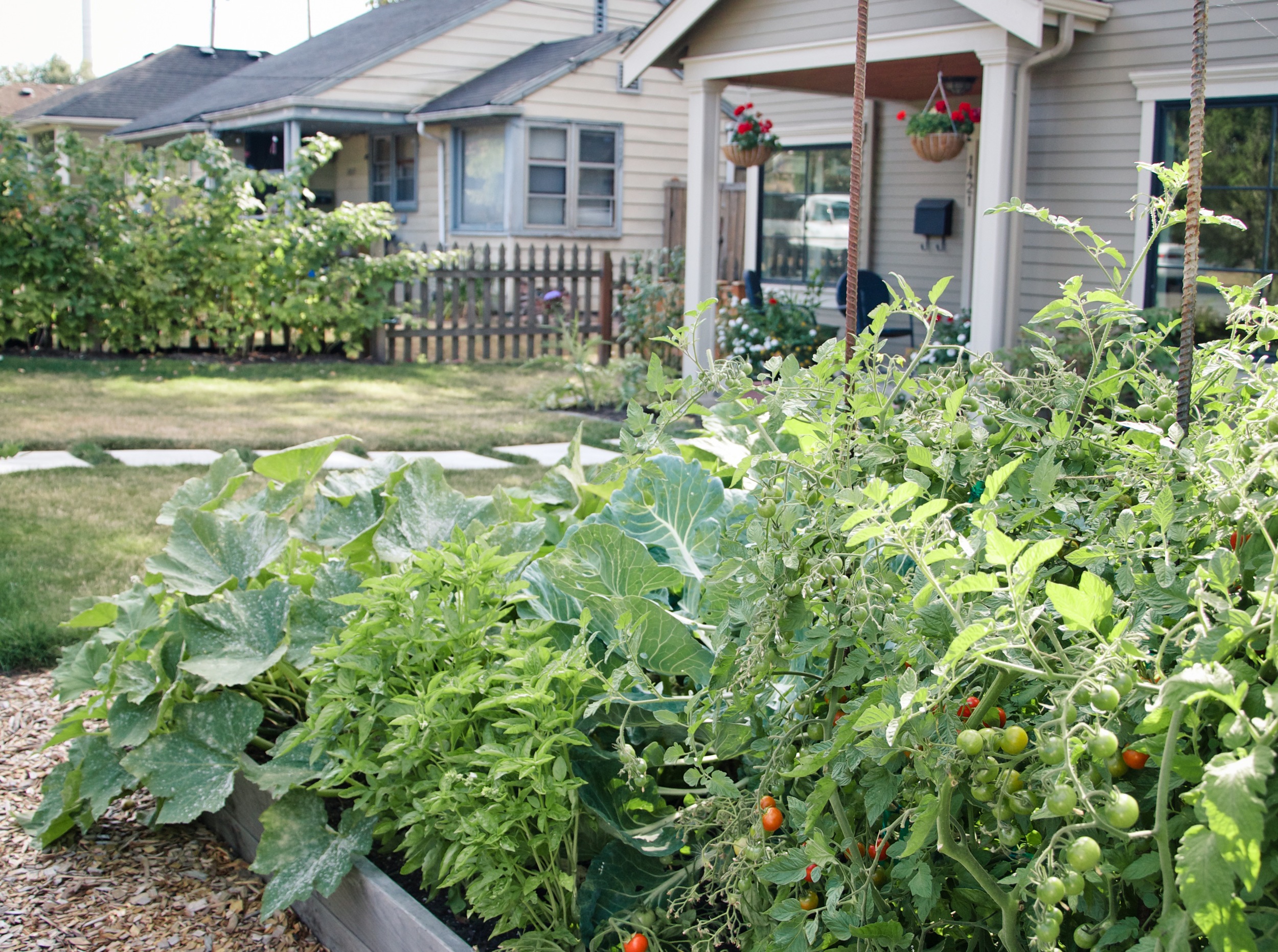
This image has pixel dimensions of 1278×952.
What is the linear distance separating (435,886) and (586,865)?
0.28 metres

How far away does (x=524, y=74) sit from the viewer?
1648 centimetres

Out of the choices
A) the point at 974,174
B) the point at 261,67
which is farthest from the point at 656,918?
the point at 261,67

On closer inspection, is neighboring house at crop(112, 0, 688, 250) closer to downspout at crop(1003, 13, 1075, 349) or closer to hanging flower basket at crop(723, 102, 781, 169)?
hanging flower basket at crop(723, 102, 781, 169)

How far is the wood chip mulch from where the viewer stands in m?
2.21

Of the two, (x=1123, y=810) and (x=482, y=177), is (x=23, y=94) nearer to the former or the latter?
(x=482, y=177)

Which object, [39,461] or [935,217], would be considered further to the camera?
[935,217]

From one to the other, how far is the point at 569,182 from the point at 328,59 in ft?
19.3

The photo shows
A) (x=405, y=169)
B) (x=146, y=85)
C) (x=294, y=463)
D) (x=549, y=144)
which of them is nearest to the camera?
(x=294, y=463)

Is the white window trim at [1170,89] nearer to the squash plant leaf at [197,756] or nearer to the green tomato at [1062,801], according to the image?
the squash plant leaf at [197,756]

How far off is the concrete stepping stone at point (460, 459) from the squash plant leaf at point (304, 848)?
12.9 ft

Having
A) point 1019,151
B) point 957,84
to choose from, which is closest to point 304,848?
point 1019,151

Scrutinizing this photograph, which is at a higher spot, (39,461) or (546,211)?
(546,211)

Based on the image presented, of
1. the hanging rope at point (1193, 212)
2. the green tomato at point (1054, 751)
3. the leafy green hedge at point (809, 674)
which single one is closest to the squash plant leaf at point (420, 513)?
the leafy green hedge at point (809, 674)

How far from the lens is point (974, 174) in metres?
9.41
